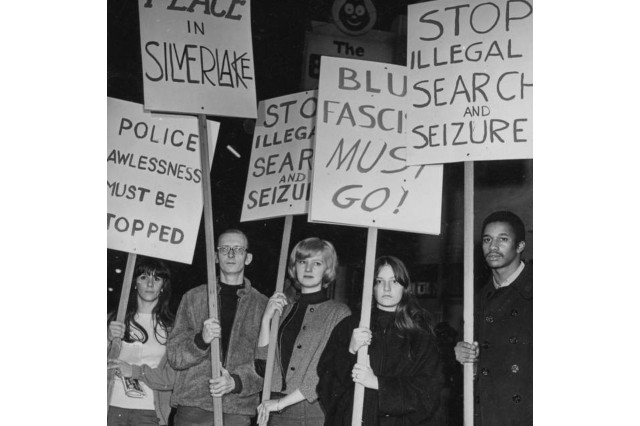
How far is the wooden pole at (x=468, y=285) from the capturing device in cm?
411

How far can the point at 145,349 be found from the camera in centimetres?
422

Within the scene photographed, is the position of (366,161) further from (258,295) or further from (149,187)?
(149,187)

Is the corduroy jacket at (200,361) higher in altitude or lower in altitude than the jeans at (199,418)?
higher

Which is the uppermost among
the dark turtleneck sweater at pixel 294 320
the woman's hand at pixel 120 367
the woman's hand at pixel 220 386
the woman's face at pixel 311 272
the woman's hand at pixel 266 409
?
the woman's face at pixel 311 272

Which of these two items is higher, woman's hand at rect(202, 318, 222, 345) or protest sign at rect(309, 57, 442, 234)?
protest sign at rect(309, 57, 442, 234)

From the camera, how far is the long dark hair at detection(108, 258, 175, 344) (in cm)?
420

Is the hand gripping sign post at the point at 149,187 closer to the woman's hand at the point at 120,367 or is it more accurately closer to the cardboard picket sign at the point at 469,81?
the woman's hand at the point at 120,367

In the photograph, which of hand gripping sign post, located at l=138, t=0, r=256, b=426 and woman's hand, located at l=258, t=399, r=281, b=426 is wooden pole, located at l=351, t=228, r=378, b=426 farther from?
hand gripping sign post, located at l=138, t=0, r=256, b=426

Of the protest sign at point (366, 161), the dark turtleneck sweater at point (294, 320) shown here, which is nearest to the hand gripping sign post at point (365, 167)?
the protest sign at point (366, 161)

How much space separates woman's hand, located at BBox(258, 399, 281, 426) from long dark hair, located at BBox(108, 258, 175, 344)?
1.58 feet

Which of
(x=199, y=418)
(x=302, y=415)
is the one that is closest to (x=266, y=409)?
(x=302, y=415)

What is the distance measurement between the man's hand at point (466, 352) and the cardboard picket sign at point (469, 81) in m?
0.75

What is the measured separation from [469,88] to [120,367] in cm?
181

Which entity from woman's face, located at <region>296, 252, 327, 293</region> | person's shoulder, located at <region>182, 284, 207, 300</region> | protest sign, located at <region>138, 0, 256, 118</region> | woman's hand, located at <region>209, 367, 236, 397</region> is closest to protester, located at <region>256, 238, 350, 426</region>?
woman's face, located at <region>296, 252, 327, 293</region>
